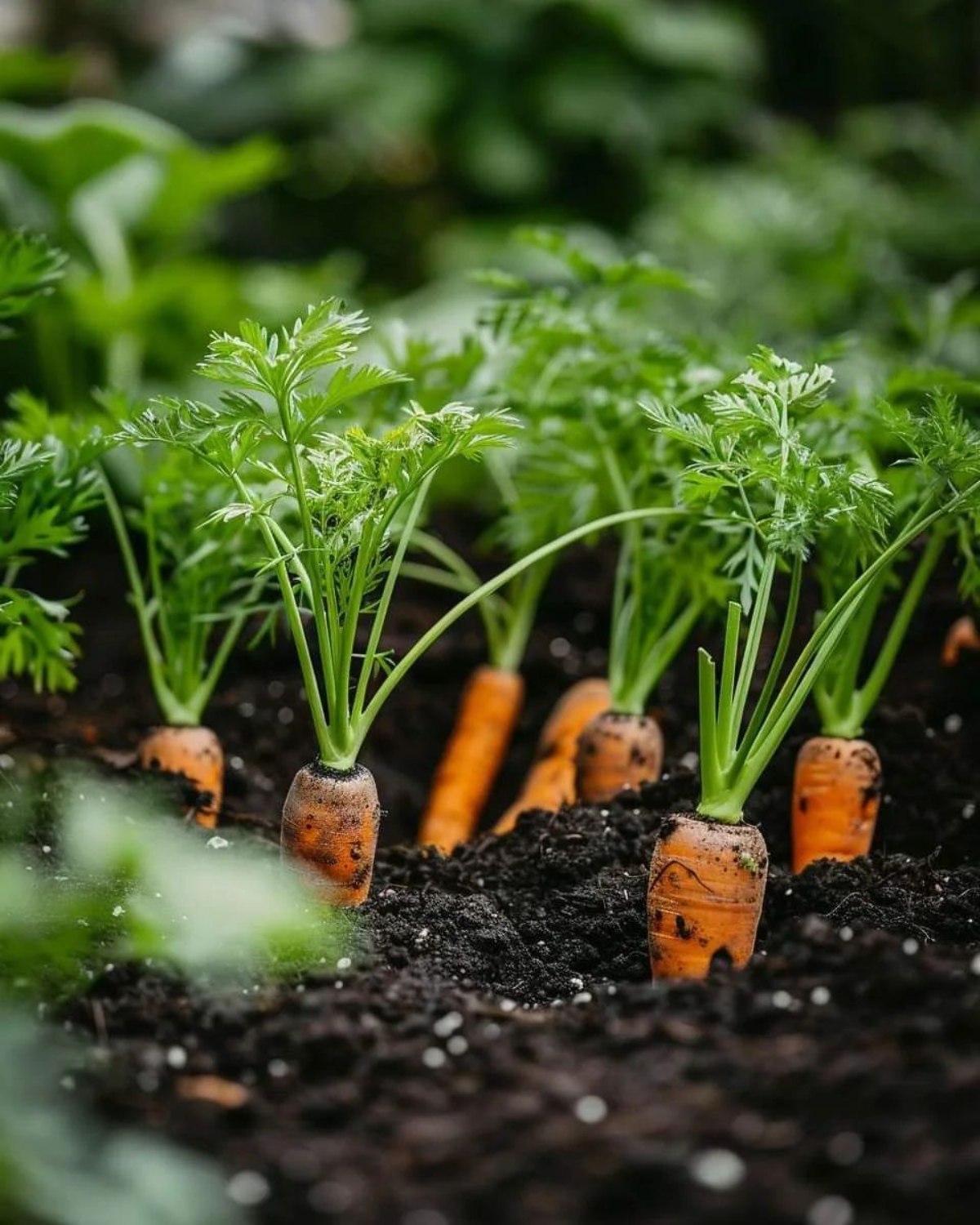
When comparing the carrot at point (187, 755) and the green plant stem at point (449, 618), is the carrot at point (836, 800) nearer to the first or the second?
the green plant stem at point (449, 618)

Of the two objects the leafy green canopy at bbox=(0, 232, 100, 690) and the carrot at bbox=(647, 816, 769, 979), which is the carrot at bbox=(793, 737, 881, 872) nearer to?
the carrot at bbox=(647, 816, 769, 979)

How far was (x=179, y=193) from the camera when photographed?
352 cm

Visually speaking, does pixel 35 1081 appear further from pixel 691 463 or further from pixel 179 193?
pixel 179 193

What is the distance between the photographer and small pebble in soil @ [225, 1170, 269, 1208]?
39.3 inches

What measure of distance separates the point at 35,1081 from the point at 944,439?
132 cm

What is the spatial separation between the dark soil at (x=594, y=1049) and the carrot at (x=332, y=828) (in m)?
0.07

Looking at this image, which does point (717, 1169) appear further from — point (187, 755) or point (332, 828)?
point (187, 755)

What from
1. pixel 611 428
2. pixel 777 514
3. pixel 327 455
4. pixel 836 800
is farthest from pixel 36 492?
pixel 836 800

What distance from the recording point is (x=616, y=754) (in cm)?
199

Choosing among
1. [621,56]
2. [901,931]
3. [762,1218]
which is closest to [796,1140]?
[762,1218]

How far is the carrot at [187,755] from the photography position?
1958 mm

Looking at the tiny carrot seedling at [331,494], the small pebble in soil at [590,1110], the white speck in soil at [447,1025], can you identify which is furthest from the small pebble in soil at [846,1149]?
the tiny carrot seedling at [331,494]

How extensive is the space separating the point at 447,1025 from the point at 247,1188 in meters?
0.31

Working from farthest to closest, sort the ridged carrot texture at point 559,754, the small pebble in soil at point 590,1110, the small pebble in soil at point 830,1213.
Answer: the ridged carrot texture at point 559,754, the small pebble in soil at point 590,1110, the small pebble in soil at point 830,1213
